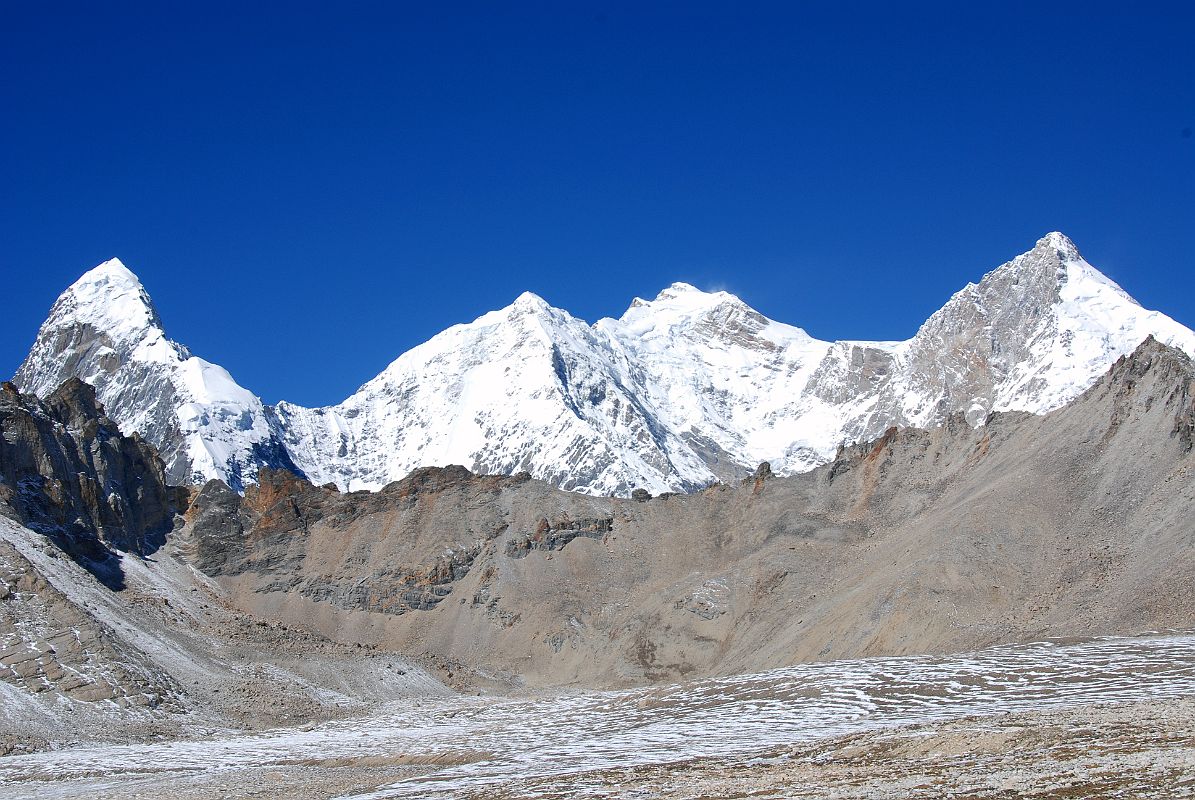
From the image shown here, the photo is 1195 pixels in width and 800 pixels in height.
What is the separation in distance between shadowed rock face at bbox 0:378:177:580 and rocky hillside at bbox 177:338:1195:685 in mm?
6712

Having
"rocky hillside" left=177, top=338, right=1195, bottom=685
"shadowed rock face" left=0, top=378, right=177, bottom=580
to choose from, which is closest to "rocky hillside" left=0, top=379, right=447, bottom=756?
"shadowed rock face" left=0, top=378, right=177, bottom=580

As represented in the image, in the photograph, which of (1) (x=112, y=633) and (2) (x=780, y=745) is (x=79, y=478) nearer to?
(1) (x=112, y=633)

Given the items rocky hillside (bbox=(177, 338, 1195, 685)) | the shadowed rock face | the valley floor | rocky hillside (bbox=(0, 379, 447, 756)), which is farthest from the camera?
the shadowed rock face

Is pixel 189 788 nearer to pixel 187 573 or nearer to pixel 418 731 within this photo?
pixel 418 731

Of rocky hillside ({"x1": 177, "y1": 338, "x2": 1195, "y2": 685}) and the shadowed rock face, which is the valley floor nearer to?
rocky hillside ({"x1": 177, "y1": 338, "x2": 1195, "y2": 685})

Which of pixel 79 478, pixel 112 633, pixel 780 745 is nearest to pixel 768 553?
pixel 112 633

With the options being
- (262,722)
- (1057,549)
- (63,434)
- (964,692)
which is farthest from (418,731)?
(63,434)

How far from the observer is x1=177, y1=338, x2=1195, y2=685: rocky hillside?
257ft

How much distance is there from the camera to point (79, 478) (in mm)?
125312

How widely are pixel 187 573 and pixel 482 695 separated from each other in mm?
48307

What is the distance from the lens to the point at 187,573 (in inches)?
5197

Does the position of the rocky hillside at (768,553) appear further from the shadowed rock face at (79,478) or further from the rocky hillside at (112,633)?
the rocky hillside at (112,633)

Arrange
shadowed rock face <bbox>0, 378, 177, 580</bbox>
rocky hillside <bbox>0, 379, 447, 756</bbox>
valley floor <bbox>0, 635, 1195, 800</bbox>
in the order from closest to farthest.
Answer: valley floor <bbox>0, 635, 1195, 800</bbox>
rocky hillside <bbox>0, 379, 447, 756</bbox>
shadowed rock face <bbox>0, 378, 177, 580</bbox>

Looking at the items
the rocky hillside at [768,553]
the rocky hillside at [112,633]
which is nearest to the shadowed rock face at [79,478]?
the rocky hillside at [112,633]
